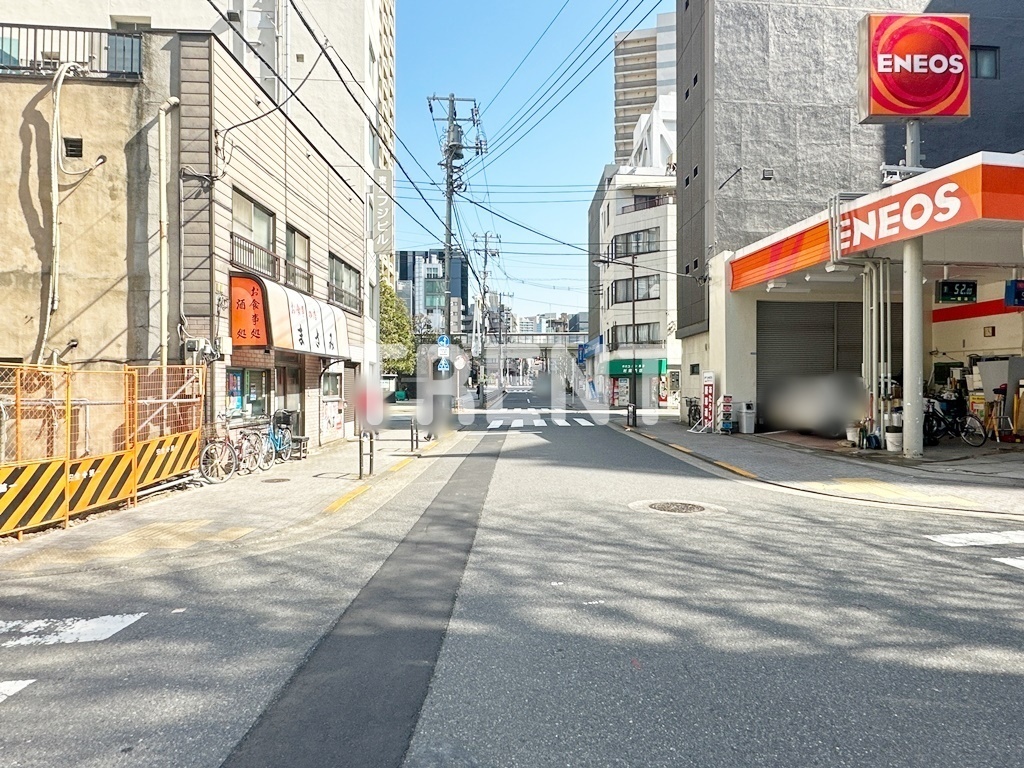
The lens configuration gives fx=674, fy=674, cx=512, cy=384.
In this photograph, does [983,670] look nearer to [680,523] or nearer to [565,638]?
[565,638]

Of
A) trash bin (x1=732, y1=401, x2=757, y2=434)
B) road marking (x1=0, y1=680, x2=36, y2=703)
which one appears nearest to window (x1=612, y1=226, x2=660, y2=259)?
trash bin (x1=732, y1=401, x2=757, y2=434)

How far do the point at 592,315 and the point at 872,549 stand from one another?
219ft

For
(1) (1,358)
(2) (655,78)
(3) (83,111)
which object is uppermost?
(2) (655,78)

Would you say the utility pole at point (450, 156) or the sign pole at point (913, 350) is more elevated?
the utility pole at point (450, 156)

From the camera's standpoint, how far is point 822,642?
4441mm

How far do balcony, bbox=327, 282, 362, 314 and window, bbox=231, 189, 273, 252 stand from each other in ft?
13.9

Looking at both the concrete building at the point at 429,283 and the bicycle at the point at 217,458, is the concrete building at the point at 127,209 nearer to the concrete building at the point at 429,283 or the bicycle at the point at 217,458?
the bicycle at the point at 217,458

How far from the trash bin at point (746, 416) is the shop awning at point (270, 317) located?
14.4 metres

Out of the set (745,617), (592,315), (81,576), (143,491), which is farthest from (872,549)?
(592,315)

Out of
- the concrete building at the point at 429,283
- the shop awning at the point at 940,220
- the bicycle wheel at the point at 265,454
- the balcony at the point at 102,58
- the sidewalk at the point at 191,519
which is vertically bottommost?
the sidewalk at the point at 191,519

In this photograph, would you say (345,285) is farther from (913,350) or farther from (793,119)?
(793,119)

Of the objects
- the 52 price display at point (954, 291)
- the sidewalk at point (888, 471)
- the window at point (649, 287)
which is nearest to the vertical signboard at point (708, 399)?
the sidewalk at point (888, 471)

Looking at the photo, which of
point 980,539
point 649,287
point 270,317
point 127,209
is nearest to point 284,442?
point 270,317

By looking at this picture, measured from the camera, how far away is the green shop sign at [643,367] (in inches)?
1874
